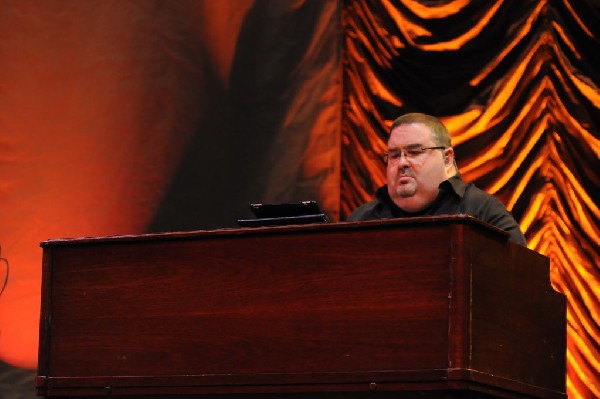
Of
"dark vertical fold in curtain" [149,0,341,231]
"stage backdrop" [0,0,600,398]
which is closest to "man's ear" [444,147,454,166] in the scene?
"stage backdrop" [0,0,600,398]

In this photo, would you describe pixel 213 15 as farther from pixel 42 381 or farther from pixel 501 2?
pixel 42 381

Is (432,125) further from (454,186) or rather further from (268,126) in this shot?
(268,126)

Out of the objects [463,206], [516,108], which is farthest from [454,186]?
[516,108]

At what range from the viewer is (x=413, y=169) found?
3766mm

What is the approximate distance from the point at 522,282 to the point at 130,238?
1.08m

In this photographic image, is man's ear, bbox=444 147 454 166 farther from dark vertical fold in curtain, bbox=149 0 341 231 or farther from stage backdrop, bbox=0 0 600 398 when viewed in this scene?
dark vertical fold in curtain, bbox=149 0 341 231

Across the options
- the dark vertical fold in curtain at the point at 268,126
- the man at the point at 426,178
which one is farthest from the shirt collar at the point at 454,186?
the dark vertical fold in curtain at the point at 268,126

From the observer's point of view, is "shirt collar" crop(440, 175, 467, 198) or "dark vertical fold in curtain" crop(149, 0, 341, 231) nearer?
"shirt collar" crop(440, 175, 467, 198)

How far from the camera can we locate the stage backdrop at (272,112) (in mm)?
4699

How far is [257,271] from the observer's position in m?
2.99

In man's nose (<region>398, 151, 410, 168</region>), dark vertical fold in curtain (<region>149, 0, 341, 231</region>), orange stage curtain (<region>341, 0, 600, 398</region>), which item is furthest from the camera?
dark vertical fold in curtain (<region>149, 0, 341, 231</region>)

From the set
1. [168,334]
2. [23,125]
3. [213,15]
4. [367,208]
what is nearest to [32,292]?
[23,125]

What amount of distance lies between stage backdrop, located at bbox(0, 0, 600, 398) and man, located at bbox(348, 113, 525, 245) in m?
0.93

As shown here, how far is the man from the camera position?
376 centimetres
